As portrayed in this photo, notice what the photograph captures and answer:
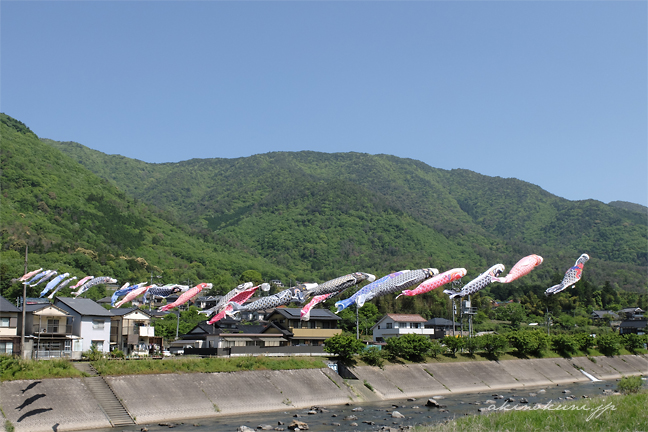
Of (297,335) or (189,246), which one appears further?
(189,246)

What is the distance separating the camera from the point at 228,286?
111938mm

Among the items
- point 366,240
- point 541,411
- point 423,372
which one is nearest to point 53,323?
point 423,372

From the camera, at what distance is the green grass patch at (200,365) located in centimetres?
3547

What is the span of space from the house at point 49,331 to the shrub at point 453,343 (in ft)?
103

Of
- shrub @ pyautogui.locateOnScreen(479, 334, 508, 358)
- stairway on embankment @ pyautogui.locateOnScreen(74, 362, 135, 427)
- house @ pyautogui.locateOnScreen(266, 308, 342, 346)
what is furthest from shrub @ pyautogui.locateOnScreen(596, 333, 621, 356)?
stairway on embankment @ pyautogui.locateOnScreen(74, 362, 135, 427)

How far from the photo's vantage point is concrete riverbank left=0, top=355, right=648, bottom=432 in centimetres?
2933

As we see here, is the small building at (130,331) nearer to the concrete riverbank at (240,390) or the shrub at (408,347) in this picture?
the concrete riverbank at (240,390)

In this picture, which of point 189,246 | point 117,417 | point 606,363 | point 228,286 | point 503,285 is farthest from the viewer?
point 189,246

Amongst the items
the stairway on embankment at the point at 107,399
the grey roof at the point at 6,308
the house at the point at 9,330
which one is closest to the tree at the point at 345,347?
the stairway on embankment at the point at 107,399

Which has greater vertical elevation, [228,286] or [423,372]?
[228,286]

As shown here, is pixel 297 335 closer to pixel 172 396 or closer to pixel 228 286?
pixel 172 396

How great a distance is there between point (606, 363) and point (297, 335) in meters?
34.7

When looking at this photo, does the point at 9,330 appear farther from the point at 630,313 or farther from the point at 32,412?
the point at 630,313

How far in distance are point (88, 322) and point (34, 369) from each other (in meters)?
13.3
